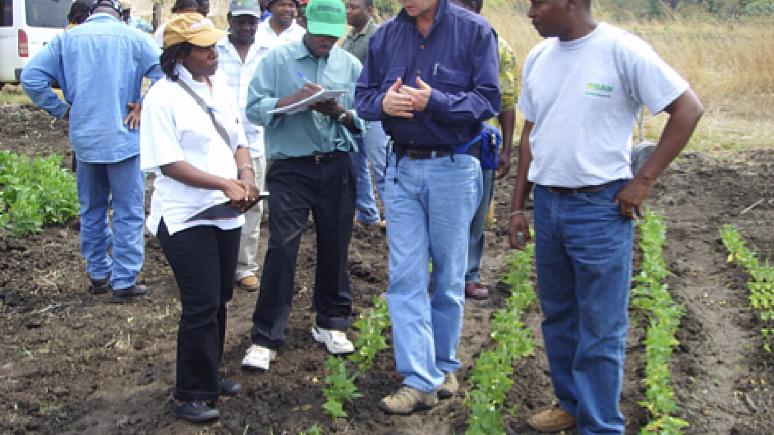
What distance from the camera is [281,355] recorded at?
207 inches

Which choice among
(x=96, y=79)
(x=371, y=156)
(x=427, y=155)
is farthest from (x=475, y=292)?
(x=96, y=79)

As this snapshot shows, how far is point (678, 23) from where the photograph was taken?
21172 millimetres

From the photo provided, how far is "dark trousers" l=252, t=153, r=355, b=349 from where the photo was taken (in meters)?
5.01

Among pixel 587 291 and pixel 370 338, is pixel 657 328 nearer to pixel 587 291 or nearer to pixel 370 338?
pixel 587 291

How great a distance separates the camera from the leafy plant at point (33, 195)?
7648 mm

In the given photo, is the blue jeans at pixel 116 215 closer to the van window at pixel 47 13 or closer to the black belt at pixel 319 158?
the black belt at pixel 319 158

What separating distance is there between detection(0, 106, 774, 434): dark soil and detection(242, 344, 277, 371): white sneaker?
56 mm

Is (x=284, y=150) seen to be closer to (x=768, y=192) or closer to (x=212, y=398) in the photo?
(x=212, y=398)

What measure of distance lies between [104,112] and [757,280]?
4770 millimetres

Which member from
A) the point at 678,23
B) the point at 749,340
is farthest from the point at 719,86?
the point at 749,340

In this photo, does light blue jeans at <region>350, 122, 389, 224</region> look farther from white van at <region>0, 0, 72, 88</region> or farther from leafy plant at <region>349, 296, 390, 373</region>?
white van at <region>0, 0, 72, 88</region>

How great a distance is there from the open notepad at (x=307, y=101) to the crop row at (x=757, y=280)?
3015 millimetres

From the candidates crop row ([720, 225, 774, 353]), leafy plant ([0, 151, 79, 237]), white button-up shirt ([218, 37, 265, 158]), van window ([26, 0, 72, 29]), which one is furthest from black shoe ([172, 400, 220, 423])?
van window ([26, 0, 72, 29])

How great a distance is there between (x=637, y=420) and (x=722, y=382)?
33.0 inches
